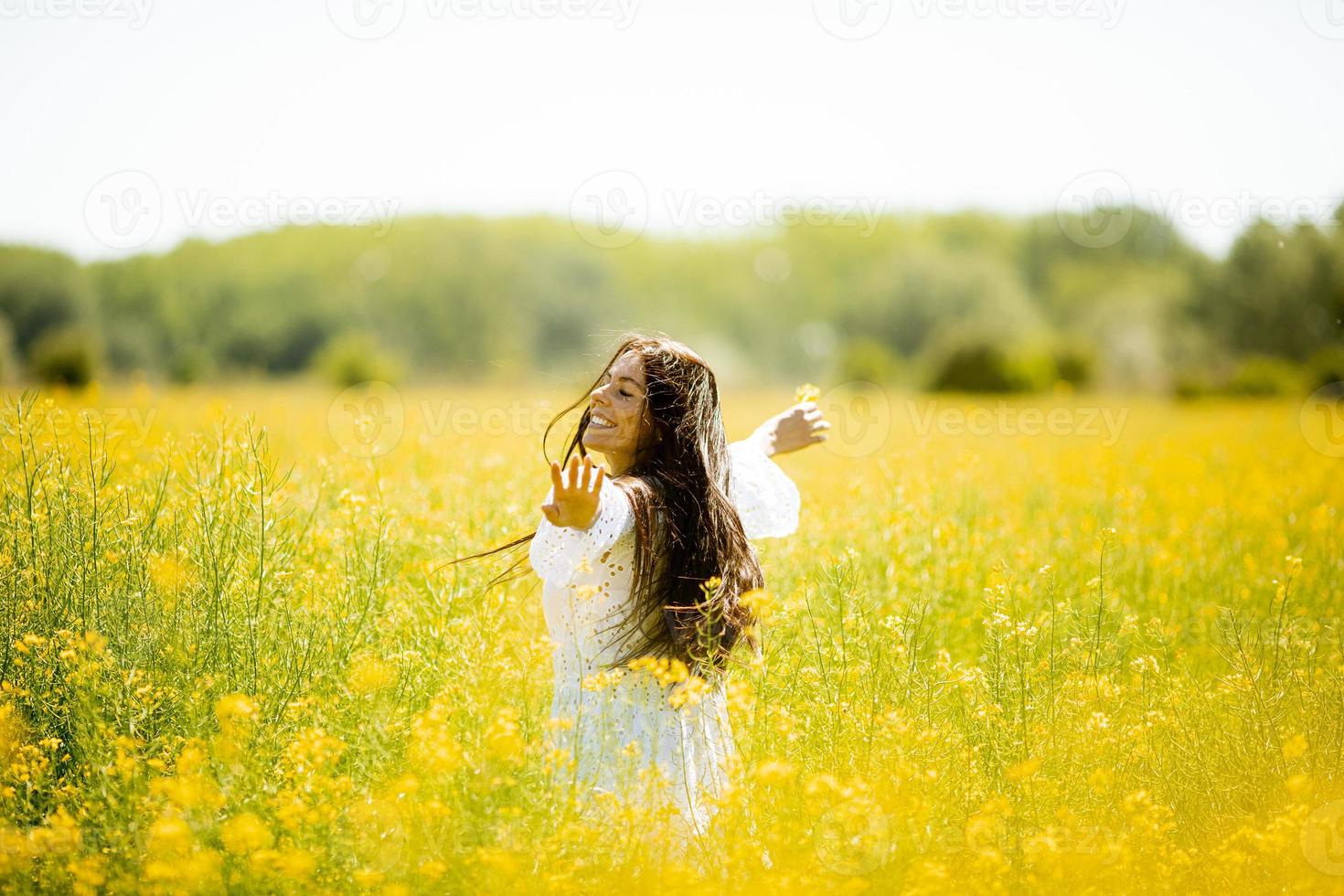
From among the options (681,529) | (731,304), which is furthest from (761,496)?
(731,304)

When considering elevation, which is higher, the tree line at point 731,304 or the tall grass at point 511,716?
the tree line at point 731,304

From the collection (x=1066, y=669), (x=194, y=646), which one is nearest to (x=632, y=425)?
(x=194, y=646)

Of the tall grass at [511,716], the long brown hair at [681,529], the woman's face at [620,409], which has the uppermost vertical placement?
the woman's face at [620,409]

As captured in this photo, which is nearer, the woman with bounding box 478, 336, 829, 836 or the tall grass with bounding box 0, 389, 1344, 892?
the tall grass with bounding box 0, 389, 1344, 892

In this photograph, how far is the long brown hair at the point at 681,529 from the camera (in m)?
2.81

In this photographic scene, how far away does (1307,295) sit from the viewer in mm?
20203

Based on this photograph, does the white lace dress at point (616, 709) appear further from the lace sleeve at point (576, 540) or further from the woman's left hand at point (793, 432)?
→ the woman's left hand at point (793, 432)

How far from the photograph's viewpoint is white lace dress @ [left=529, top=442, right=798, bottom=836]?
271 cm

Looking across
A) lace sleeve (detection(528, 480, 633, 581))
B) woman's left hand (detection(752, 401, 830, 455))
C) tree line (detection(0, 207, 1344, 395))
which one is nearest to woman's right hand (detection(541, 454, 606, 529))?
lace sleeve (detection(528, 480, 633, 581))

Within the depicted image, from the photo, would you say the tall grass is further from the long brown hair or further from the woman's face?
the woman's face

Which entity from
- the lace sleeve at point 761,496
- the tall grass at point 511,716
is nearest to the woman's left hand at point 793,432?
the lace sleeve at point 761,496

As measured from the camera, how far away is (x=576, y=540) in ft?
8.55

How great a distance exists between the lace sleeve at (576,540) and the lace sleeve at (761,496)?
2.35 feet

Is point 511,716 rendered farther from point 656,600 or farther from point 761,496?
point 761,496
